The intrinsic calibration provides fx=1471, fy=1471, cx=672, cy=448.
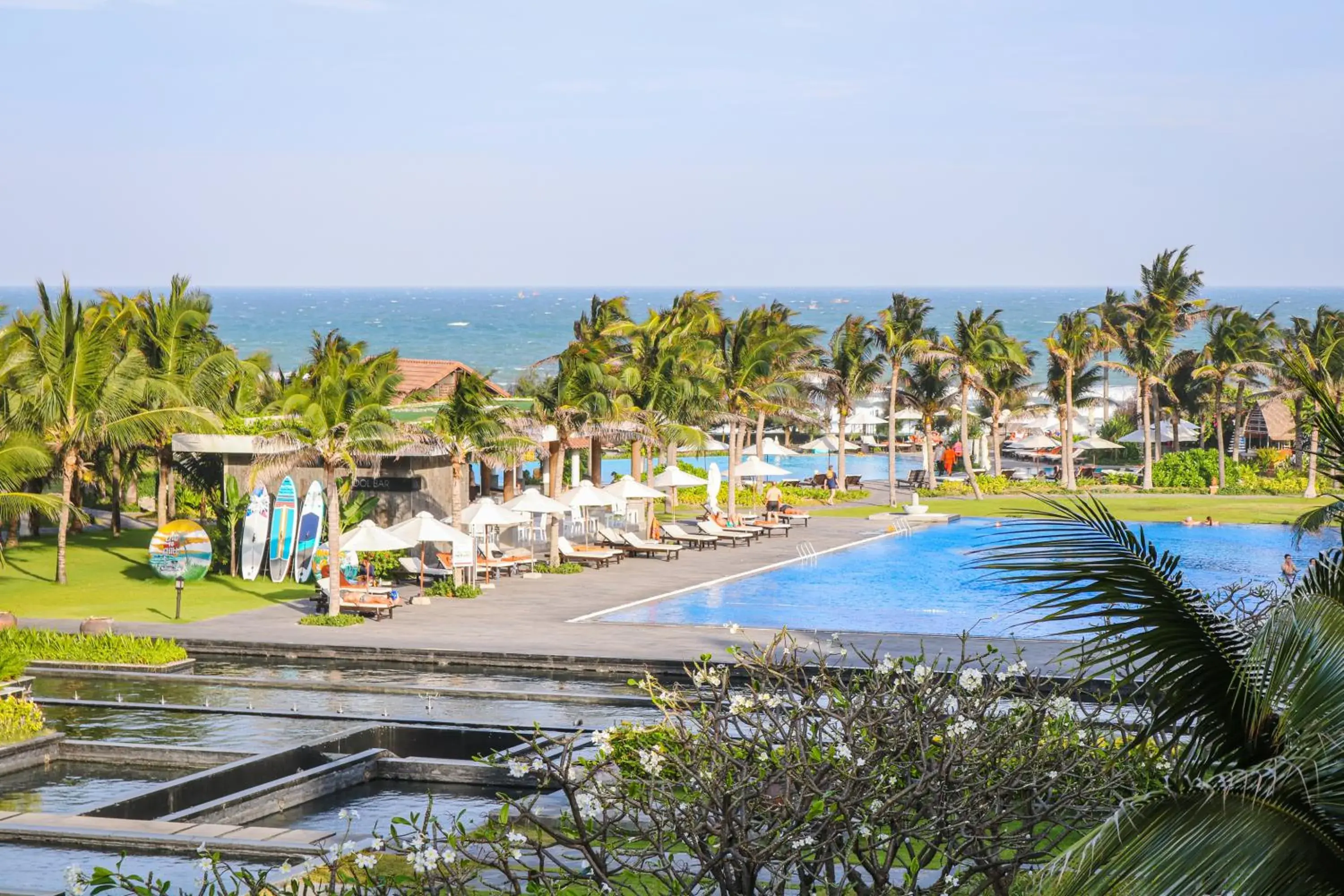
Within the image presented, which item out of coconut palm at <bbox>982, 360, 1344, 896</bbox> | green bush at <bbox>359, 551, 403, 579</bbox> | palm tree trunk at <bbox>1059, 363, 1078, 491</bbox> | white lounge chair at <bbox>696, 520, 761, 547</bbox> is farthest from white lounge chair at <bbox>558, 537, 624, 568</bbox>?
coconut palm at <bbox>982, 360, 1344, 896</bbox>

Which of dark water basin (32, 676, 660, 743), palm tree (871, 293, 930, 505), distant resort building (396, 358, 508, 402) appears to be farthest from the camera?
palm tree (871, 293, 930, 505)

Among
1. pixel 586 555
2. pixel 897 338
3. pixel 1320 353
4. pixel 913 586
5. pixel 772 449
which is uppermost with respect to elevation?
pixel 897 338

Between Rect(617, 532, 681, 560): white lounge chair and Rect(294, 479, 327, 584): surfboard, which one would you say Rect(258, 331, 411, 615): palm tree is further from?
Rect(617, 532, 681, 560): white lounge chair

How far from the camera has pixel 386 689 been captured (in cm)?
2100

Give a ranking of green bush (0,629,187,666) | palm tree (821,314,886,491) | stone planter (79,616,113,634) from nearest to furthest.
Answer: green bush (0,629,187,666) → stone planter (79,616,113,634) → palm tree (821,314,886,491)

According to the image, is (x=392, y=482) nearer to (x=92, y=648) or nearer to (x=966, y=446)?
(x=92, y=648)

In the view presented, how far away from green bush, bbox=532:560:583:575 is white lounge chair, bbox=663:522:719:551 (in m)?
4.99

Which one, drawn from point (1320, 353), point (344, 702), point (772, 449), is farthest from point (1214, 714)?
point (1320, 353)

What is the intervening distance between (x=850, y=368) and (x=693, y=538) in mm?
14363

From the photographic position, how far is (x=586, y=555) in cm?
3366

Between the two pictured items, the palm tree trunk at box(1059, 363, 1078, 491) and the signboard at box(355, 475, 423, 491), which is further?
the palm tree trunk at box(1059, 363, 1078, 491)

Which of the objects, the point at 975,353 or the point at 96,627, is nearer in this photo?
the point at 96,627

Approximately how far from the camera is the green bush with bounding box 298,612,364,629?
25.1 meters

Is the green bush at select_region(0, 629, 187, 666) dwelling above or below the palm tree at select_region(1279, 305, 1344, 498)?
below
